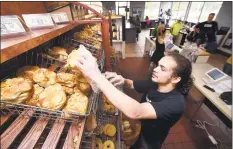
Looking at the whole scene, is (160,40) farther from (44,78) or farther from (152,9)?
(152,9)

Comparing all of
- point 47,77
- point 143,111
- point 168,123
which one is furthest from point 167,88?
point 47,77

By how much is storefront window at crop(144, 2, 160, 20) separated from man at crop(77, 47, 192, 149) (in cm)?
1431

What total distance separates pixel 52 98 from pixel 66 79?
19 centimetres

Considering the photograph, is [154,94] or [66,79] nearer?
[66,79]

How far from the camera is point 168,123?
113 cm

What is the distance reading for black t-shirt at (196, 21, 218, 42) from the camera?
15.8 feet

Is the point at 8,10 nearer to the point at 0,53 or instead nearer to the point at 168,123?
the point at 0,53

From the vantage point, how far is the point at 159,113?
0.94 metres

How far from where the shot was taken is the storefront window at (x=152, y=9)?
13.5m

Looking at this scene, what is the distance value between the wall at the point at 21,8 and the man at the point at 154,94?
0.43 meters

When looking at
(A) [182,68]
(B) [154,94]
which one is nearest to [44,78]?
(B) [154,94]

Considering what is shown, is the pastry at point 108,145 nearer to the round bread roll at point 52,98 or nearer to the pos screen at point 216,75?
the round bread roll at point 52,98

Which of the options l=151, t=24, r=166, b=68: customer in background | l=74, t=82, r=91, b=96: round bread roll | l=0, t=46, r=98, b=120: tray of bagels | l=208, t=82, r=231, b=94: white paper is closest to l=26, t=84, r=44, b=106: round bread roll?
l=0, t=46, r=98, b=120: tray of bagels

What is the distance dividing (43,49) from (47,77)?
1.55 ft
